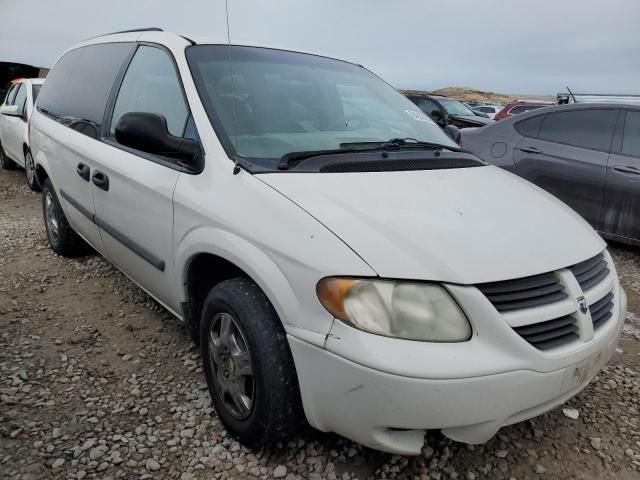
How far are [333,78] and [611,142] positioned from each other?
3.24 metres

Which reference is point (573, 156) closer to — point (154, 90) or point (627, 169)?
point (627, 169)

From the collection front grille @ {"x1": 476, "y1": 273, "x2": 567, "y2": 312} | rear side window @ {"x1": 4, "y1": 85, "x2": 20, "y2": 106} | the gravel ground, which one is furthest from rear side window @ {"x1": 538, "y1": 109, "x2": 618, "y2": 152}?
rear side window @ {"x1": 4, "y1": 85, "x2": 20, "y2": 106}

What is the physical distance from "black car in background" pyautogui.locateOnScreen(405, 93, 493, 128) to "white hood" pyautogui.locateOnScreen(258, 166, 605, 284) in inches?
355

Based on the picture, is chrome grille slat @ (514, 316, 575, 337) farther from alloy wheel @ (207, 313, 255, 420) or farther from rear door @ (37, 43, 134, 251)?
rear door @ (37, 43, 134, 251)

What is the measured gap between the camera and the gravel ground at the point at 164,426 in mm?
2057

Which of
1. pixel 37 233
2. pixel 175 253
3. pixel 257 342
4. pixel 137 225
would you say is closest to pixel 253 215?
pixel 257 342

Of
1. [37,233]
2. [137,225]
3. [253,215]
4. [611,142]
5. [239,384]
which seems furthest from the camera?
[37,233]

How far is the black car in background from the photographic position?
11348 mm

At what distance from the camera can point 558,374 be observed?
174 centimetres

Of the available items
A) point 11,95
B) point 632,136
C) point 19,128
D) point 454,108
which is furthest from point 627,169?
point 11,95

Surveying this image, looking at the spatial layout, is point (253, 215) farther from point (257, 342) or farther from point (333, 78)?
point (333, 78)

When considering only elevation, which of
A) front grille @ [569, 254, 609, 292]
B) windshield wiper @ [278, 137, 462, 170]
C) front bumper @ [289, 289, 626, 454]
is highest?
windshield wiper @ [278, 137, 462, 170]

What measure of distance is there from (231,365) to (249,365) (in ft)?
0.52

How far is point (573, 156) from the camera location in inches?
196
